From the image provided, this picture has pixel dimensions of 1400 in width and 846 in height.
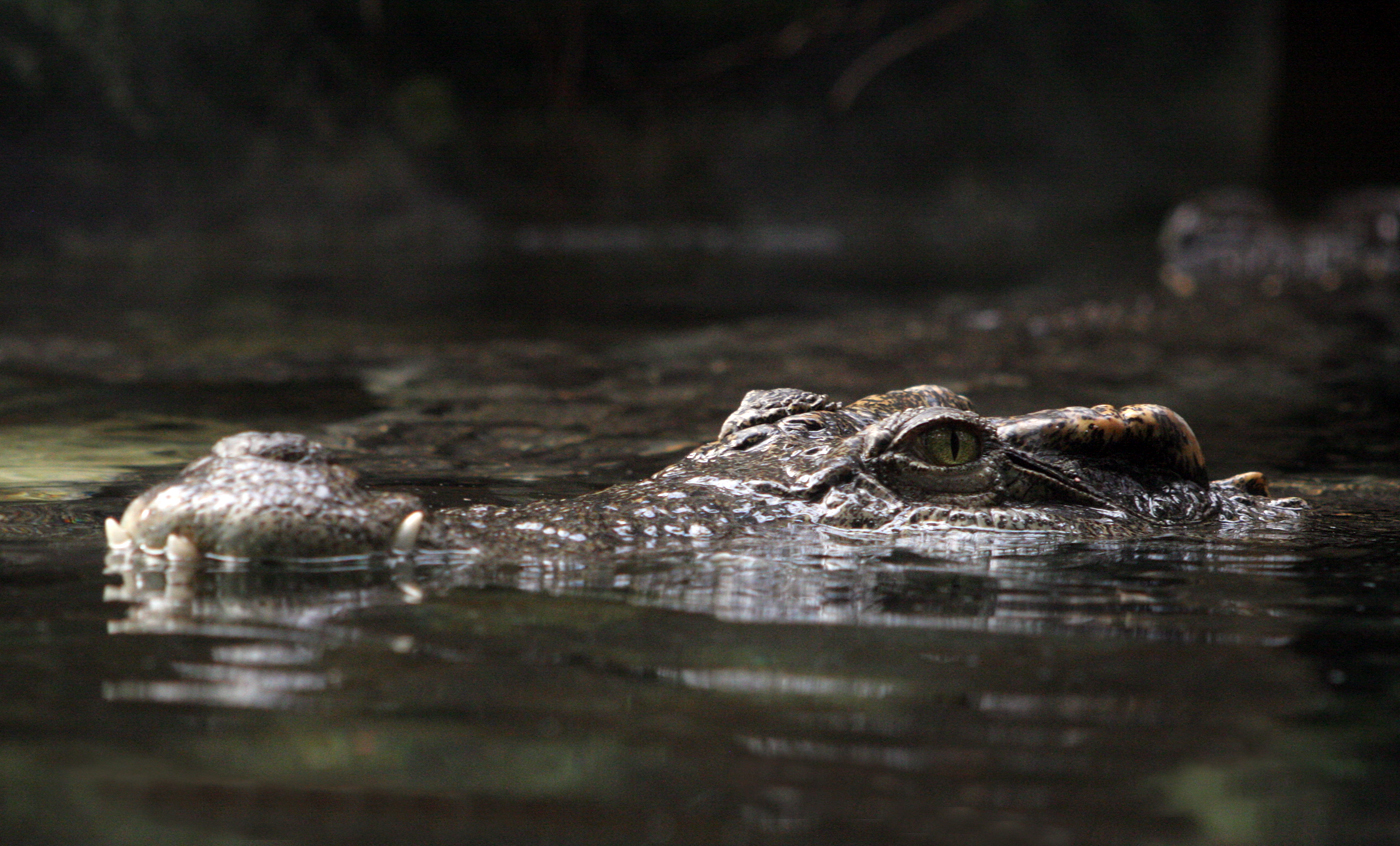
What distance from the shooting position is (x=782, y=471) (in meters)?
3.87

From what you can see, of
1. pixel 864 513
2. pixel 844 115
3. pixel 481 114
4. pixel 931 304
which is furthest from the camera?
pixel 844 115

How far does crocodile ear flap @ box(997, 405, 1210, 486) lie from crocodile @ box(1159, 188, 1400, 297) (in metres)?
13.6

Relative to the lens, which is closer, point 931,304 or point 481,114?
point 931,304

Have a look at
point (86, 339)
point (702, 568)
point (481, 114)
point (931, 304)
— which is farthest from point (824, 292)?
point (702, 568)

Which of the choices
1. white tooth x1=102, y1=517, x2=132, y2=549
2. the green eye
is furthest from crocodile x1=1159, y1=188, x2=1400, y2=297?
white tooth x1=102, y1=517, x2=132, y2=549

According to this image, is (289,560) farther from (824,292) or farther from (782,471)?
(824,292)

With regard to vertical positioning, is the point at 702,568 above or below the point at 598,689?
above

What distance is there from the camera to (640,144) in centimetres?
2267

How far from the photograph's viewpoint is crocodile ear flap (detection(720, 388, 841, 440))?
4.12m

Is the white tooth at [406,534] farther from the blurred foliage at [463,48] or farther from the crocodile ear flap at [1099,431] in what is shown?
the blurred foliage at [463,48]

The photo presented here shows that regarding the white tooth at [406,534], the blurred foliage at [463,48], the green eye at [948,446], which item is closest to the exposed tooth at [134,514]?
the white tooth at [406,534]

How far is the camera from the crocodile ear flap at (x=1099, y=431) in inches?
156

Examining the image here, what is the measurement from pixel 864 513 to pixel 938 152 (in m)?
21.6

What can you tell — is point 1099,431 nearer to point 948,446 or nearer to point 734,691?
point 948,446
